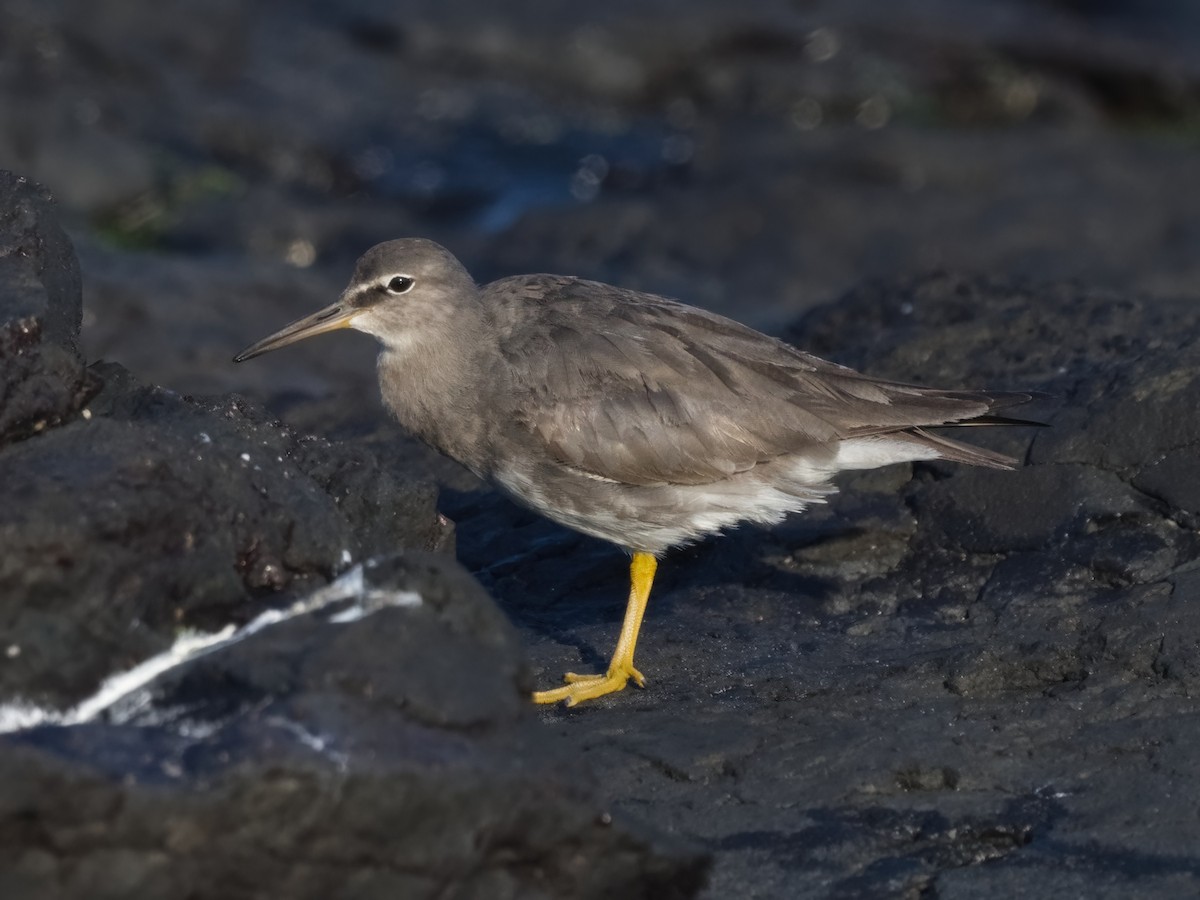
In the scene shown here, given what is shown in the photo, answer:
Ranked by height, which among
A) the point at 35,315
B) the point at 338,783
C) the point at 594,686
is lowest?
the point at 594,686

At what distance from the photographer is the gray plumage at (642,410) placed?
7676 millimetres

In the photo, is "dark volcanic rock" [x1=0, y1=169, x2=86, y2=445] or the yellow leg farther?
the yellow leg

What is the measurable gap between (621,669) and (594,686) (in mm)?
173

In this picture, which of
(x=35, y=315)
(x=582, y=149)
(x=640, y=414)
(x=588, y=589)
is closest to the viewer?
(x=35, y=315)

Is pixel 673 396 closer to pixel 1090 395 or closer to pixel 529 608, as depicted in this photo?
pixel 529 608

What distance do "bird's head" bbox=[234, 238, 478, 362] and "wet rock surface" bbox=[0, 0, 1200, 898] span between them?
104 centimetres

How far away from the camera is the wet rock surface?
16.1 ft

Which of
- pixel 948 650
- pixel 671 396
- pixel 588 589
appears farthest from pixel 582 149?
pixel 948 650

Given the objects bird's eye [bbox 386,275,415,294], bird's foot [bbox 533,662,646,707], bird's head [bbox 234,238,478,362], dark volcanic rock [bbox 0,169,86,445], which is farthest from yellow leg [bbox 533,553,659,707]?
dark volcanic rock [bbox 0,169,86,445]

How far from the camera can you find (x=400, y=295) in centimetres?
830

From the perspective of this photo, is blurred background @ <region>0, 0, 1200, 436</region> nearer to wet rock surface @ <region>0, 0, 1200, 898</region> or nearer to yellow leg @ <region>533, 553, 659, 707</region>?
wet rock surface @ <region>0, 0, 1200, 898</region>

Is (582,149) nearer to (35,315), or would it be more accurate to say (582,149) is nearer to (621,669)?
(621,669)

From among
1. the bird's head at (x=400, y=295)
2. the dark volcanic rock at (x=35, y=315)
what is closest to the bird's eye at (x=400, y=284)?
the bird's head at (x=400, y=295)

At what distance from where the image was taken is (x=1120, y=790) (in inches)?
239
